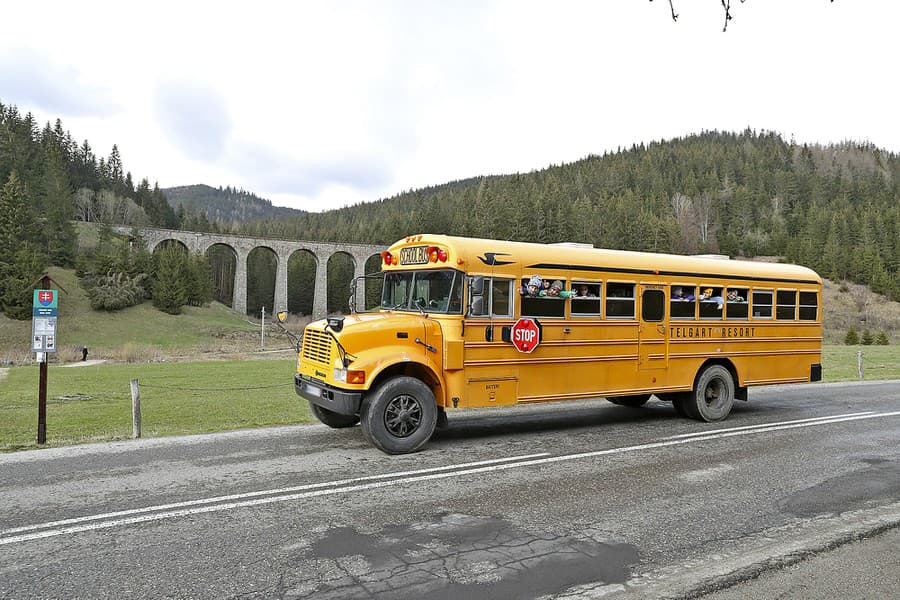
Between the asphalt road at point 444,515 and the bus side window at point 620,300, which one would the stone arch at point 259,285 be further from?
the asphalt road at point 444,515

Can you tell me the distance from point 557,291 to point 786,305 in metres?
6.10

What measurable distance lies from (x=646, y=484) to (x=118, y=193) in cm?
14664

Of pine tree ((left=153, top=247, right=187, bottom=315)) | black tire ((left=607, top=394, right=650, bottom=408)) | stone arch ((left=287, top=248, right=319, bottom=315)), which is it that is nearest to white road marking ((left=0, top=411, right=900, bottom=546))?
black tire ((left=607, top=394, right=650, bottom=408))

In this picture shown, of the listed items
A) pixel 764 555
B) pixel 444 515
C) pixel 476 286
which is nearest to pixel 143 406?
pixel 476 286

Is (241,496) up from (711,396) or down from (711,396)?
down

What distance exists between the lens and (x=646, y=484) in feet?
24.7

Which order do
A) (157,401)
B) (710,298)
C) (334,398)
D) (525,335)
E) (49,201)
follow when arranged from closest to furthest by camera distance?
(334,398) < (525,335) < (710,298) < (157,401) < (49,201)

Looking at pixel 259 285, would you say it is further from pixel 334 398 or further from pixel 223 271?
pixel 334 398

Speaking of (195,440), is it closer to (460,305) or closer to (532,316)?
(460,305)

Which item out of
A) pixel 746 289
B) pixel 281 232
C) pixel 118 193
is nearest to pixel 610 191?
pixel 281 232

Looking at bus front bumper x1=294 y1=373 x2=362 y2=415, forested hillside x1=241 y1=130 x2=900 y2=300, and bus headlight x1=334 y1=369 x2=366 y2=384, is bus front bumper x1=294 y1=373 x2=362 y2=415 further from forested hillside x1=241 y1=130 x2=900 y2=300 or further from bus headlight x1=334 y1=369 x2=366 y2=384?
forested hillside x1=241 y1=130 x2=900 y2=300

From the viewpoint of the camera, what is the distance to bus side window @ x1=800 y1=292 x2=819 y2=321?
13.4 metres

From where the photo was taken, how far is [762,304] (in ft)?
42.0

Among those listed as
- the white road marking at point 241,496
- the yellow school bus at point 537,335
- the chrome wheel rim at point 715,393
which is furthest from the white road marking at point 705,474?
the chrome wheel rim at point 715,393
